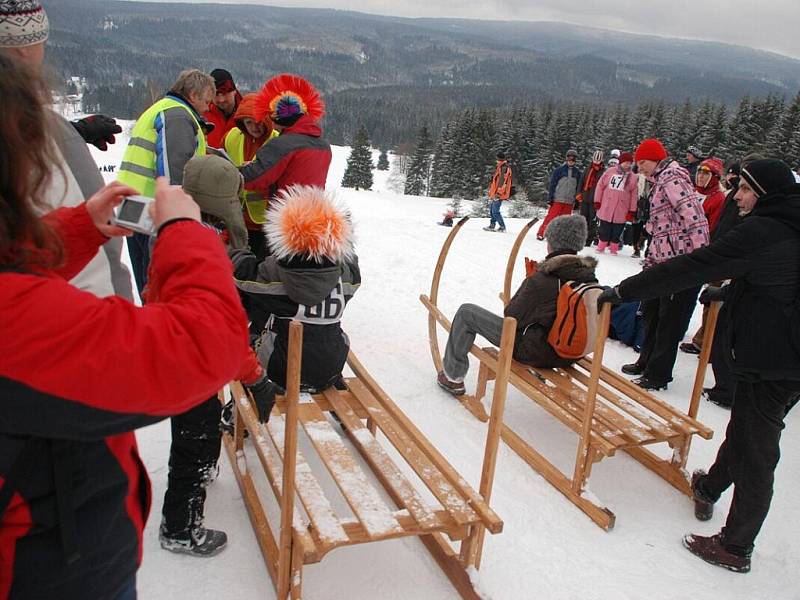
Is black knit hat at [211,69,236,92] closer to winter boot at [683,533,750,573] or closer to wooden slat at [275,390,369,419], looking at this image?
wooden slat at [275,390,369,419]

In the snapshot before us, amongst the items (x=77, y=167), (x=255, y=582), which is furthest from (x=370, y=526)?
A: (x=77, y=167)

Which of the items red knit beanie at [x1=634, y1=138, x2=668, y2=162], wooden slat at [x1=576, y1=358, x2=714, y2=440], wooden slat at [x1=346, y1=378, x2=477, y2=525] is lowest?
wooden slat at [x1=576, y1=358, x2=714, y2=440]

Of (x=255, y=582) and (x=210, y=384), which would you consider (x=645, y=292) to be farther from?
(x=210, y=384)

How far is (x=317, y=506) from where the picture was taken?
2.36m

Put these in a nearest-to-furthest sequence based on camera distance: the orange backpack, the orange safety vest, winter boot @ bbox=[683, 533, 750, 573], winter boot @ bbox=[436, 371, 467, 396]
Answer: winter boot @ bbox=[683, 533, 750, 573] → the orange backpack → winter boot @ bbox=[436, 371, 467, 396] → the orange safety vest

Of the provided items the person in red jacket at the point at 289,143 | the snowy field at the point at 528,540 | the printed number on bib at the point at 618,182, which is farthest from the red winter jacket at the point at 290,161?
the printed number on bib at the point at 618,182

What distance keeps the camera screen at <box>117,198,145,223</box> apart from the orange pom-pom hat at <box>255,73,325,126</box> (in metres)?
2.98

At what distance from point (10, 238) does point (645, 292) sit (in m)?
2.93

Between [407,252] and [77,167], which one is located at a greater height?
[77,167]

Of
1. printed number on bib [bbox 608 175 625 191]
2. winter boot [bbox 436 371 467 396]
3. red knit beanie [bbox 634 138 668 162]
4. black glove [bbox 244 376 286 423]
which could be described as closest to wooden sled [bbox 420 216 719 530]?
winter boot [bbox 436 371 467 396]

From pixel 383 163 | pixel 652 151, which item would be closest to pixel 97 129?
pixel 652 151

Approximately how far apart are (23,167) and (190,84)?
2.79m

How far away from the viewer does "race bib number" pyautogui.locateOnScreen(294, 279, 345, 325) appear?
2.99 meters

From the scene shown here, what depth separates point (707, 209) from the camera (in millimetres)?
7406
